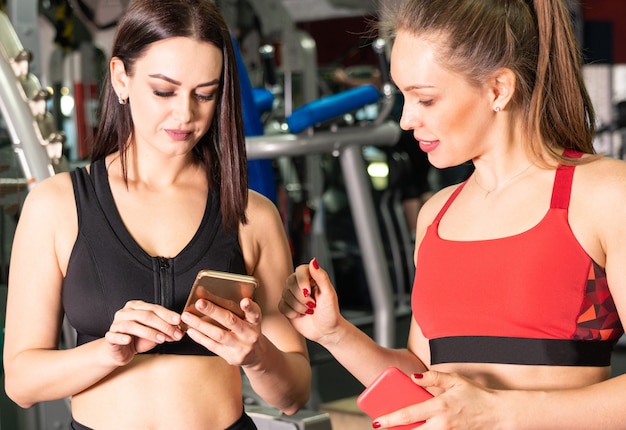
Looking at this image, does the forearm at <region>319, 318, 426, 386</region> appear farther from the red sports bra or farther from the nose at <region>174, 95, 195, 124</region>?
the nose at <region>174, 95, 195, 124</region>

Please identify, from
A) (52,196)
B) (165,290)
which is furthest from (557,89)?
(52,196)

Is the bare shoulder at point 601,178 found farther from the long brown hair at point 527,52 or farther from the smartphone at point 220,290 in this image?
the smartphone at point 220,290

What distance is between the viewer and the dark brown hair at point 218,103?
1653 mm

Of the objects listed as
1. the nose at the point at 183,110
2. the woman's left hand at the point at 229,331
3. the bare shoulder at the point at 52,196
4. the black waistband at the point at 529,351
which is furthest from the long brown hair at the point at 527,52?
the bare shoulder at the point at 52,196

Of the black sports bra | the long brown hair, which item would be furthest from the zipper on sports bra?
the long brown hair

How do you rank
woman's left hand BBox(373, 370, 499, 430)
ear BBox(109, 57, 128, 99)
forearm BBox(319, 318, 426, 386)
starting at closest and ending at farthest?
woman's left hand BBox(373, 370, 499, 430), forearm BBox(319, 318, 426, 386), ear BBox(109, 57, 128, 99)

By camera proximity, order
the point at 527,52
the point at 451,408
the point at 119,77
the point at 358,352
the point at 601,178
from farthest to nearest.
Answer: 1. the point at 119,77
2. the point at 358,352
3. the point at 527,52
4. the point at 601,178
5. the point at 451,408

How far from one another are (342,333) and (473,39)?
57 centimetres

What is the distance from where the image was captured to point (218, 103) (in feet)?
5.69

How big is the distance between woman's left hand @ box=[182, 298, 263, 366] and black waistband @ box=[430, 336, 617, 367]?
34 cm

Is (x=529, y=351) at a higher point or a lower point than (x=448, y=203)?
lower

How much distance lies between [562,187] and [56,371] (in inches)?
36.8

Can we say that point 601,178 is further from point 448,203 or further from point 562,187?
point 448,203

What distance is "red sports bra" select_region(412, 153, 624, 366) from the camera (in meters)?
1.40
